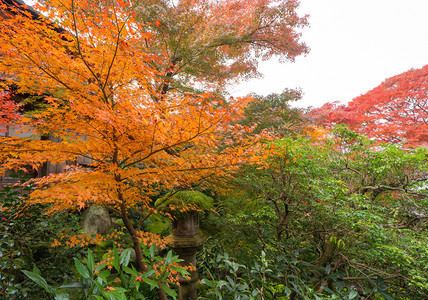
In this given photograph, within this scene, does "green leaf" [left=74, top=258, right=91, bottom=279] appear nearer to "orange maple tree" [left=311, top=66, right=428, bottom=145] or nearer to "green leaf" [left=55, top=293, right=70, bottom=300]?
"green leaf" [left=55, top=293, right=70, bottom=300]

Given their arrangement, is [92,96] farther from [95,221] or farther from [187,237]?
[95,221]

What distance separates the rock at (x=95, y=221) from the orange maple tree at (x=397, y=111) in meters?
8.29

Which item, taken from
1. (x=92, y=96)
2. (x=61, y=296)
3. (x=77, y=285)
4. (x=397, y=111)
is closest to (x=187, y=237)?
(x=77, y=285)

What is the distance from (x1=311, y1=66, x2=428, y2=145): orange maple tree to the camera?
8.96 meters

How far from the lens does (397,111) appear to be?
373 inches

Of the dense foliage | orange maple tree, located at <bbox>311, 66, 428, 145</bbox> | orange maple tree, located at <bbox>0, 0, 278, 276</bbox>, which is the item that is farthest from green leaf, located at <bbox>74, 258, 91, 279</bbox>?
orange maple tree, located at <bbox>311, 66, 428, 145</bbox>

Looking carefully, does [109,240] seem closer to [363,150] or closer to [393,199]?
[363,150]

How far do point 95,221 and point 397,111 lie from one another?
43.5 ft

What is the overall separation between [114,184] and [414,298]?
4400mm

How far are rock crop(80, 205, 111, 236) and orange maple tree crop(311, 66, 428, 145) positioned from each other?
829 cm

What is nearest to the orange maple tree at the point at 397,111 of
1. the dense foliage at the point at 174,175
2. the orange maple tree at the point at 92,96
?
the dense foliage at the point at 174,175

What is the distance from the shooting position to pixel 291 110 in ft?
24.0

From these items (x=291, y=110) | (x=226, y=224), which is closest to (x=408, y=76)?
(x=291, y=110)

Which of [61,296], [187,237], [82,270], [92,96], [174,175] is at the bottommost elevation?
[187,237]
